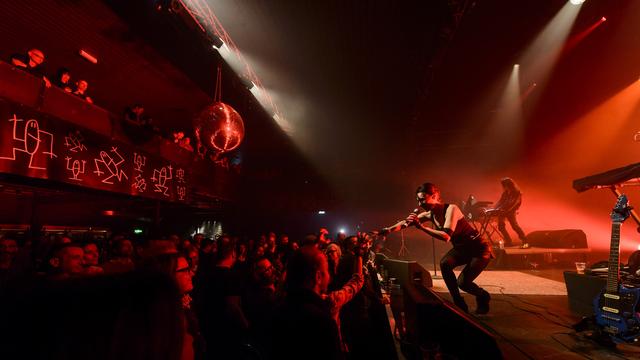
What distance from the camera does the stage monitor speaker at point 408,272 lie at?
4589 mm

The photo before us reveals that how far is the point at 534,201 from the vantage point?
12.0 metres

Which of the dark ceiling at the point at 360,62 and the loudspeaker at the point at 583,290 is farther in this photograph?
the dark ceiling at the point at 360,62

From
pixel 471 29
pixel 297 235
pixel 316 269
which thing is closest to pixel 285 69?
pixel 471 29

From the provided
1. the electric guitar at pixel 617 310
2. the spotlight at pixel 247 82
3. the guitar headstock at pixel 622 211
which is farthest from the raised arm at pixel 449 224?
the spotlight at pixel 247 82

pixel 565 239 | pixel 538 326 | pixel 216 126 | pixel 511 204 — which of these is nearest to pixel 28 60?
pixel 216 126

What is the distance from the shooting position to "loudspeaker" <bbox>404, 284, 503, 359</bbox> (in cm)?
209

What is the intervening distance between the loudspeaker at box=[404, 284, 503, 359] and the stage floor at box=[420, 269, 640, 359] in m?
0.55

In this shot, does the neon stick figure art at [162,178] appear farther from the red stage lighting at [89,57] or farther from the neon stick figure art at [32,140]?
the red stage lighting at [89,57]

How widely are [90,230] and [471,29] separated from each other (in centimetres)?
1341

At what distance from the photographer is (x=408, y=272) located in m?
4.68

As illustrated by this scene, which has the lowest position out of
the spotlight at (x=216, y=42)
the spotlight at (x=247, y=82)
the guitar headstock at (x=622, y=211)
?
the guitar headstock at (x=622, y=211)

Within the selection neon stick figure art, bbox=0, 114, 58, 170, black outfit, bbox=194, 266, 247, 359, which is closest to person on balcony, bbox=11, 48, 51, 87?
neon stick figure art, bbox=0, 114, 58, 170

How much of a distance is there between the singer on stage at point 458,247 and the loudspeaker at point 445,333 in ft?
4.52

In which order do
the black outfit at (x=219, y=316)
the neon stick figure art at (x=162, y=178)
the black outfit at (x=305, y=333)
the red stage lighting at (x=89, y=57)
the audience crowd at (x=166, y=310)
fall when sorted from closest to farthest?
1. the audience crowd at (x=166, y=310)
2. the black outfit at (x=305, y=333)
3. the black outfit at (x=219, y=316)
4. the red stage lighting at (x=89, y=57)
5. the neon stick figure art at (x=162, y=178)
